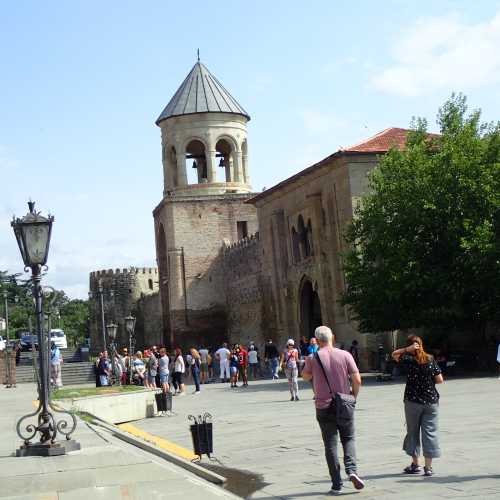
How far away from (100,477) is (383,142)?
3171 centimetres

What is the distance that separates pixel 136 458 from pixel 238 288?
44.9 m

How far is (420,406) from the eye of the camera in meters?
10.7

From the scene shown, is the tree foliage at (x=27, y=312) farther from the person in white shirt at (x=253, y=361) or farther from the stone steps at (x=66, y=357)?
the person in white shirt at (x=253, y=361)

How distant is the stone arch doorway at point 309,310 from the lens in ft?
151

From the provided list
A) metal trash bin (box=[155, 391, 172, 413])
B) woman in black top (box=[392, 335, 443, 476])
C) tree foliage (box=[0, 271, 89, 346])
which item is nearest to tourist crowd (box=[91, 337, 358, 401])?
metal trash bin (box=[155, 391, 172, 413])

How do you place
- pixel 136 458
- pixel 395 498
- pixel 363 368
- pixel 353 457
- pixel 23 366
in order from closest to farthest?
pixel 395 498
pixel 353 457
pixel 136 458
pixel 363 368
pixel 23 366

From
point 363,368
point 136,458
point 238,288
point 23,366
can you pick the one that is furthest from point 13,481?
point 238,288

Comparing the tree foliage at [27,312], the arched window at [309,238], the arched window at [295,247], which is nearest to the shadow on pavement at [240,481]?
the arched window at [309,238]

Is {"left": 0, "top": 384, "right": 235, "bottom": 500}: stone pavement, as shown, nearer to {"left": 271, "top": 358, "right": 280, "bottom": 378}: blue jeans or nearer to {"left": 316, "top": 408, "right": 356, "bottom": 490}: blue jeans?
{"left": 316, "top": 408, "right": 356, "bottom": 490}: blue jeans

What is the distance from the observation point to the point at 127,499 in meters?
9.56

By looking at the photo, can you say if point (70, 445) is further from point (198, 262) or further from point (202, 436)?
point (198, 262)

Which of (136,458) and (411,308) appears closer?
(136,458)

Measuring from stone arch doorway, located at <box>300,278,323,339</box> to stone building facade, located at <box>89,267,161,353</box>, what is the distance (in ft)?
85.1

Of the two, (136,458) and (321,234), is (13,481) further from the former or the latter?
(321,234)
